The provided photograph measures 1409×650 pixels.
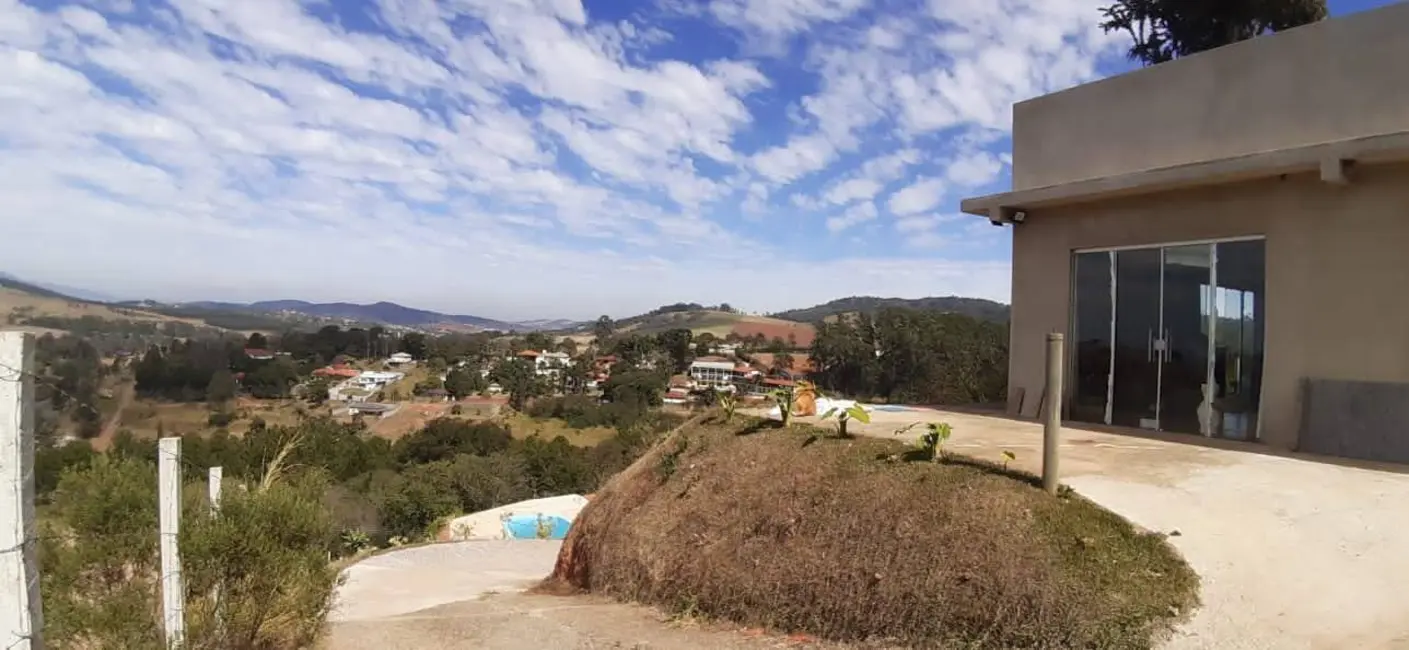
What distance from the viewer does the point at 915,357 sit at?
27.7 metres

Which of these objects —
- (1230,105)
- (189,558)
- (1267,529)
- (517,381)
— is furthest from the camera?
(517,381)

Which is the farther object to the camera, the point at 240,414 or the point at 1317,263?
the point at 240,414

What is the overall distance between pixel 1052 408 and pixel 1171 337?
502 cm

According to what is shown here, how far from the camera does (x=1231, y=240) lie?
9.16 m

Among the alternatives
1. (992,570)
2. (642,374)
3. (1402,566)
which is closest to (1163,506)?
(1402,566)

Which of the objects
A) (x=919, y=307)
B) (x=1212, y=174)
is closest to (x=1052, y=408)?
(x=1212, y=174)

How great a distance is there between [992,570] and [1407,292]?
5.77 meters

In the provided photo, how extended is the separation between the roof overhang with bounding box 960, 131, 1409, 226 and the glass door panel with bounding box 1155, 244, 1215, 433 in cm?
91

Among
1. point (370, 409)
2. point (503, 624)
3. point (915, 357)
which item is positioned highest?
point (915, 357)

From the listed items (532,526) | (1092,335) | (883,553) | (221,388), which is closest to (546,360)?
(221,388)

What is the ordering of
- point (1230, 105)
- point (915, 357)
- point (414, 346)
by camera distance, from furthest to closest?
point (414, 346) < point (915, 357) < point (1230, 105)

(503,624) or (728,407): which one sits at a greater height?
(728,407)

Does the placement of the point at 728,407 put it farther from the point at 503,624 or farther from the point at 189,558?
the point at 189,558

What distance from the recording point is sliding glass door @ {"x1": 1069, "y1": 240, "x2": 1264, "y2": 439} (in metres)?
9.11
